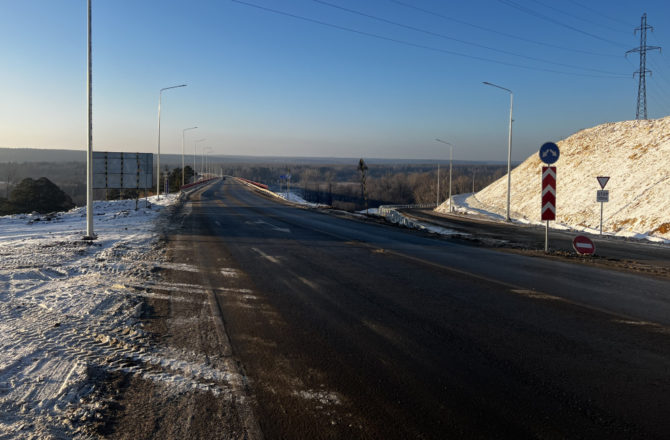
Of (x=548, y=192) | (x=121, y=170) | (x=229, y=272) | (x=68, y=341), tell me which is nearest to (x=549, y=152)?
(x=548, y=192)

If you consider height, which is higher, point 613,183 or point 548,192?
point 613,183

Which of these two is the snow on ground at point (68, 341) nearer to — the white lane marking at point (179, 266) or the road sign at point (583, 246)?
the white lane marking at point (179, 266)

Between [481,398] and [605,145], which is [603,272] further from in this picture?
[605,145]

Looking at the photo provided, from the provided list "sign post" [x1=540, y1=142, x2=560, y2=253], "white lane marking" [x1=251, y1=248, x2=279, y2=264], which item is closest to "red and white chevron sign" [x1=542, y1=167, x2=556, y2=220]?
"sign post" [x1=540, y1=142, x2=560, y2=253]

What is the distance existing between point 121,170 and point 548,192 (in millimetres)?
24985

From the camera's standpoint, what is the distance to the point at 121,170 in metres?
28.6

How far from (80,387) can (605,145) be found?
45176 millimetres

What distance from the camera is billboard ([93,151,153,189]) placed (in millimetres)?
28109

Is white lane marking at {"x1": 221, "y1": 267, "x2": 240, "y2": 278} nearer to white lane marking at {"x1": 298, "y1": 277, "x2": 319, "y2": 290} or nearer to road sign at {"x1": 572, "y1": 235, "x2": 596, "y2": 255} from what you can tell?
white lane marking at {"x1": 298, "y1": 277, "x2": 319, "y2": 290}

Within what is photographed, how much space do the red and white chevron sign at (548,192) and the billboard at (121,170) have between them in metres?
24.0

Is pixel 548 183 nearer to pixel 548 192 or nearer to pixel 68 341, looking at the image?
pixel 548 192

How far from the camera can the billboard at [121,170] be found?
92.2ft

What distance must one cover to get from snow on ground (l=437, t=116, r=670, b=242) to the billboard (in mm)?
26428

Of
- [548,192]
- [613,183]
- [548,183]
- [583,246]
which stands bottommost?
[583,246]
